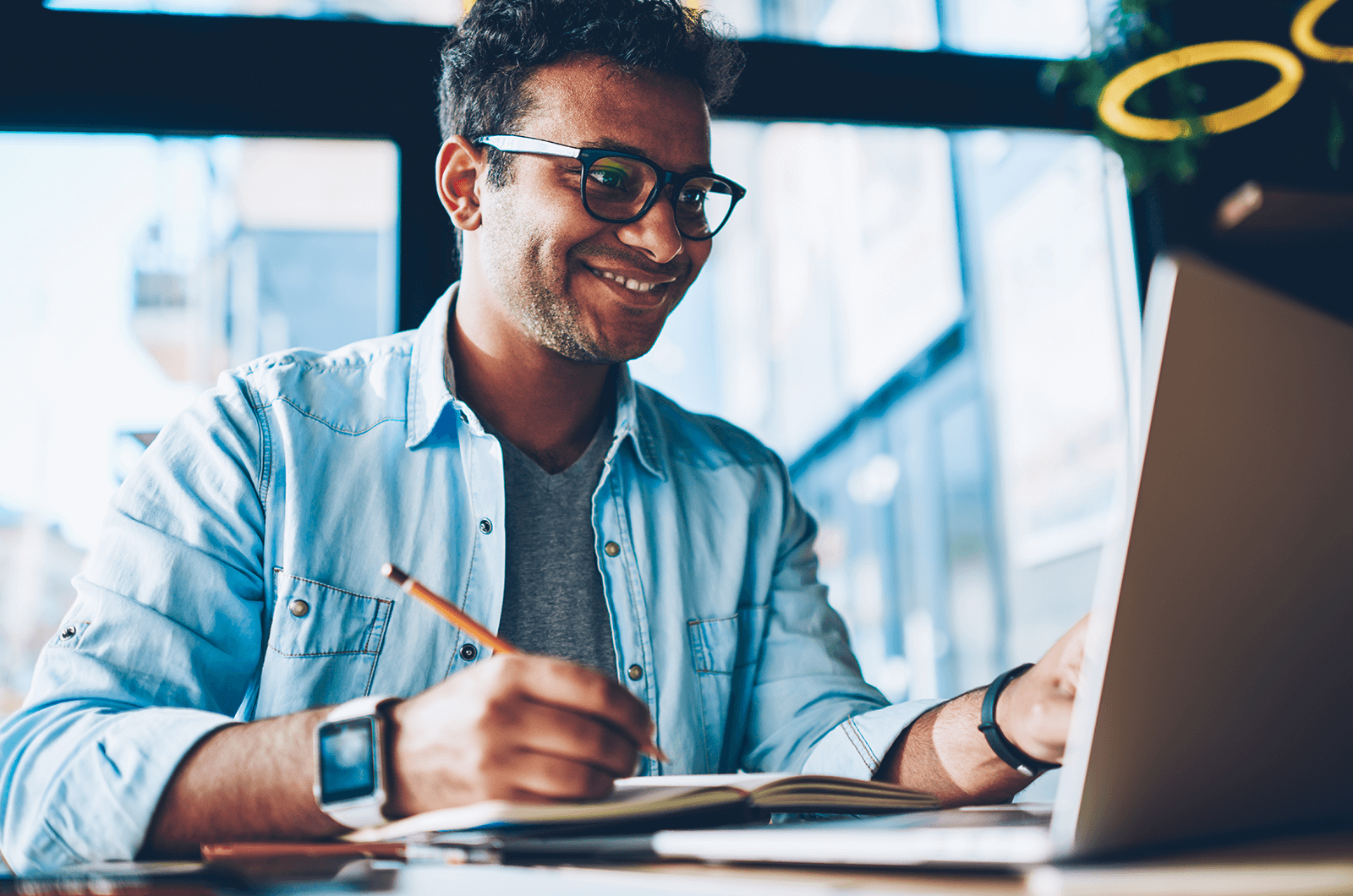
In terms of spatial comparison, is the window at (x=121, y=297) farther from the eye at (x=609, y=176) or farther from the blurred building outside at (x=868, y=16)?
the eye at (x=609, y=176)

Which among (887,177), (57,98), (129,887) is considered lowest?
(129,887)

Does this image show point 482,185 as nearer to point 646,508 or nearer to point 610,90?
point 610,90

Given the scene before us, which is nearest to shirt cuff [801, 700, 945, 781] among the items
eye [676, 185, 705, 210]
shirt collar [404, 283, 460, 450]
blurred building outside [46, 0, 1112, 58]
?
shirt collar [404, 283, 460, 450]

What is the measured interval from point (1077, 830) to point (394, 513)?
1.00m

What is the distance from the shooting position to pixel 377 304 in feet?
5.93

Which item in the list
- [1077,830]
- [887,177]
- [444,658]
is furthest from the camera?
[887,177]

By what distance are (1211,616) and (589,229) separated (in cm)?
103

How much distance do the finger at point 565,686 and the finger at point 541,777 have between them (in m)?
0.03

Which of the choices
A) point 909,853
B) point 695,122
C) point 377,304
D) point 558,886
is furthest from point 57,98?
point 909,853

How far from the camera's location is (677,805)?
0.58 meters

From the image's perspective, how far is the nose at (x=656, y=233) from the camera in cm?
132

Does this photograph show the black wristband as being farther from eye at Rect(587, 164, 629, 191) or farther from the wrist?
eye at Rect(587, 164, 629, 191)

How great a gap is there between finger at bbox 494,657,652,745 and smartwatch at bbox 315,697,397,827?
110 mm

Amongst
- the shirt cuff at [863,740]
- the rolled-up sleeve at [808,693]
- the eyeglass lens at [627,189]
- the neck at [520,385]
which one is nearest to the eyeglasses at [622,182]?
the eyeglass lens at [627,189]
